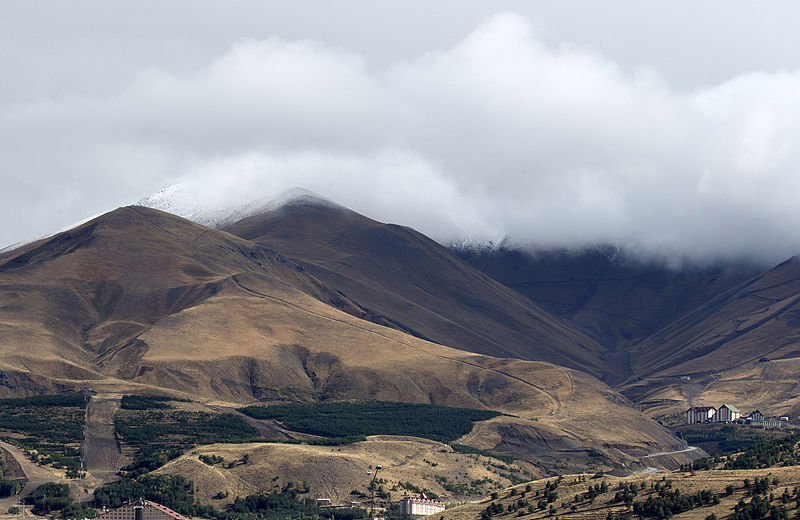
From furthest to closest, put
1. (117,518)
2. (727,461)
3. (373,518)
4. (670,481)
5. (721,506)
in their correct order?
1. (373,518)
2. (117,518)
3. (727,461)
4. (670,481)
5. (721,506)

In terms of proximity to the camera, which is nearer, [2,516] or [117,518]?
[117,518]

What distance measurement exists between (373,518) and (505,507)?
52.5 m

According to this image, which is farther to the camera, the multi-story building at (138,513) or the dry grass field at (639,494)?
the multi-story building at (138,513)

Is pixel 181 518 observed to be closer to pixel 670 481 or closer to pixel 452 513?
pixel 452 513

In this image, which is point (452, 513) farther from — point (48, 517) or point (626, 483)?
point (48, 517)

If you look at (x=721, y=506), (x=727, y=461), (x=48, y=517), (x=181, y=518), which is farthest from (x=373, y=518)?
(x=721, y=506)

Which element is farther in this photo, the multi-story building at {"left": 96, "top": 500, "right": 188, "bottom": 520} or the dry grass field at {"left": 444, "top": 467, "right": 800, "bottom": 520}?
the multi-story building at {"left": 96, "top": 500, "right": 188, "bottom": 520}

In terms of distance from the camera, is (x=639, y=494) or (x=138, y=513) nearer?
(x=639, y=494)

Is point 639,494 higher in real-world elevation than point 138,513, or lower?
higher

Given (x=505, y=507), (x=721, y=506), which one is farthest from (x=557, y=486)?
(x=721, y=506)

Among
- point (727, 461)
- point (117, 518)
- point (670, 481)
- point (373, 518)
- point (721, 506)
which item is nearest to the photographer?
point (721, 506)

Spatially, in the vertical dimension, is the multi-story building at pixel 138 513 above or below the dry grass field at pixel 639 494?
below

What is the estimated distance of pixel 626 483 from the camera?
138250 mm

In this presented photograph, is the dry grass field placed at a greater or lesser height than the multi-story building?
greater
